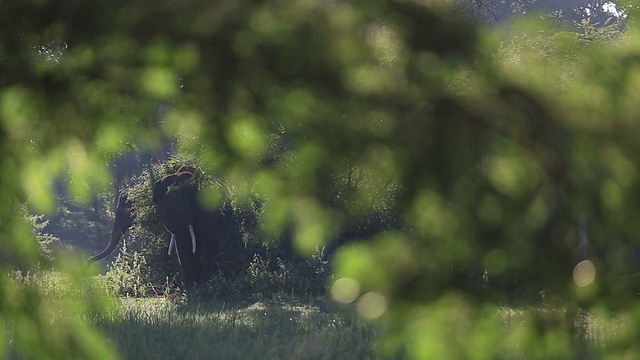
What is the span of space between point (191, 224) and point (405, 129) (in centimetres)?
1985

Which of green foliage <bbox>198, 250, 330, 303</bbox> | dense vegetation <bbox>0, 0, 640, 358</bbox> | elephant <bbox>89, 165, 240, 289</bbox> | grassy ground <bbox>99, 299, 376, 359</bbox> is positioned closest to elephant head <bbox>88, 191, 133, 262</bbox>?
elephant <bbox>89, 165, 240, 289</bbox>

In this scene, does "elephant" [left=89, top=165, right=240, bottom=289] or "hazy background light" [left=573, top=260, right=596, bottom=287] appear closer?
Result: "hazy background light" [left=573, top=260, right=596, bottom=287]

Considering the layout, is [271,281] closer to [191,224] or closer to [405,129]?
[191,224]

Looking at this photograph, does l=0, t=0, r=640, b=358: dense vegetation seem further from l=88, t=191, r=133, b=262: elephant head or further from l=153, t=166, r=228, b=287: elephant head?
l=88, t=191, r=133, b=262: elephant head

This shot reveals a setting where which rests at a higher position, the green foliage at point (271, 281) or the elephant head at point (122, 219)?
the elephant head at point (122, 219)

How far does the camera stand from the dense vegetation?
8.02 ft

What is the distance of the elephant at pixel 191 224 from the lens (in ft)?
71.6

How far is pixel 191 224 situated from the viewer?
22.0m

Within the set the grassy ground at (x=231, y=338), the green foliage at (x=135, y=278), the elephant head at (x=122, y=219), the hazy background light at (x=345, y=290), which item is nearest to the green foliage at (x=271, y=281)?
the green foliage at (x=135, y=278)

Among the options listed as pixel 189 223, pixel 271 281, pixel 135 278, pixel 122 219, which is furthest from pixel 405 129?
pixel 122 219

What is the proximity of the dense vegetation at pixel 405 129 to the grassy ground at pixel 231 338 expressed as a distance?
624cm

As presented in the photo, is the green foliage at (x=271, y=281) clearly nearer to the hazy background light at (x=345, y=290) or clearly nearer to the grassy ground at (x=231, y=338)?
the grassy ground at (x=231, y=338)

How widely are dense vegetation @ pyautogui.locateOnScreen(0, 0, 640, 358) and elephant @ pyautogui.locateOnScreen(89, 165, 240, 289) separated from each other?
18877mm

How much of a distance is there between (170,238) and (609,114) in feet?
70.5
